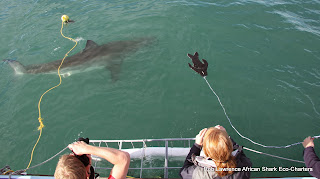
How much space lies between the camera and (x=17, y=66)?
7.89 meters

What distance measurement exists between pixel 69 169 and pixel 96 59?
6.41 metres

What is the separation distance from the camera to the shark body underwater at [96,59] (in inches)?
303

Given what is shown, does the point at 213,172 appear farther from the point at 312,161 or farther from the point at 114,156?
the point at 312,161

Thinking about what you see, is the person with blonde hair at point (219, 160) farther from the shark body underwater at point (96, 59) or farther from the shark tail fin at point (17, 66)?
the shark tail fin at point (17, 66)

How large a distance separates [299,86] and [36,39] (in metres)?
10.2

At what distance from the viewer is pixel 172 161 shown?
468 cm

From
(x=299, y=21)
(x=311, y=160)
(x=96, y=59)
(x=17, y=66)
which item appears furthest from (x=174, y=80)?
(x=299, y=21)

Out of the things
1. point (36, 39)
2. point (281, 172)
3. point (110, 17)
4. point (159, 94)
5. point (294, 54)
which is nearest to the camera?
point (281, 172)

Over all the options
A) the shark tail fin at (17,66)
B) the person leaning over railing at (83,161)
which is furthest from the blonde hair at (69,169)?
→ the shark tail fin at (17,66)

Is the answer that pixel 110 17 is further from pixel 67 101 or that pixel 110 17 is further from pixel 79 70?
pixel 67 101

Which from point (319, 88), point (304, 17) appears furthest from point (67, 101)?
point (304, 17)

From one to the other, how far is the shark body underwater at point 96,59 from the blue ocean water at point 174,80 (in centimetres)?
31

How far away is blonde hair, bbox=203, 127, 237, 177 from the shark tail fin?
24.9 ft

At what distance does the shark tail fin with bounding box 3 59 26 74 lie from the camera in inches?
304
